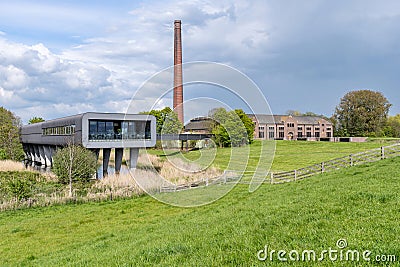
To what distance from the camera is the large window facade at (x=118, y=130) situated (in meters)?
38.2

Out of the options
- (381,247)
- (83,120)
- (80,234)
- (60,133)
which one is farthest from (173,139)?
(60,133)

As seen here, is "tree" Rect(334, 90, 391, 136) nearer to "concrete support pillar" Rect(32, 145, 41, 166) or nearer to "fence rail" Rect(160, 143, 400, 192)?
"fence rail" Rect(160, 143, 400, 192)

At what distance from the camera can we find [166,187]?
22.6m

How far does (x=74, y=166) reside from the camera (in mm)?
31391

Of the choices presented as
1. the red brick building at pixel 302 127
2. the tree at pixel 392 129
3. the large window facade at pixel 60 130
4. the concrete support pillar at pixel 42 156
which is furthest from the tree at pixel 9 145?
the tree at pixel 392 129

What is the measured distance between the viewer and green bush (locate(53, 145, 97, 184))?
31188mm

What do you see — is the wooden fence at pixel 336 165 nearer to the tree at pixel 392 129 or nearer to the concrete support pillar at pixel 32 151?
the concrete support pillar at pixel 32 151

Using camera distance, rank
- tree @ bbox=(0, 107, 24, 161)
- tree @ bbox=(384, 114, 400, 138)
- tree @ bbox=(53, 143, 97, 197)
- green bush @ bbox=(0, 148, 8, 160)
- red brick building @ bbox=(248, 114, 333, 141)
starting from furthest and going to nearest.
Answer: red brick building @ bbox=(248, 114, 333, 141) < tree @ bbox=(384, 114, 400, 138) < tree @ bbox=(0, 107, 24, 161) < green bush @ bbox=(0, 148, 8, 160) < tree @ bbox=(53, 143, 97, 197)

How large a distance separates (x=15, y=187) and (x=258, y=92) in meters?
17.6

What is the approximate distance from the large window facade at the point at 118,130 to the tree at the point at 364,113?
204 feet

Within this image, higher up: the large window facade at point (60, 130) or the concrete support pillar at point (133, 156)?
the large window facade at point (60, 130)

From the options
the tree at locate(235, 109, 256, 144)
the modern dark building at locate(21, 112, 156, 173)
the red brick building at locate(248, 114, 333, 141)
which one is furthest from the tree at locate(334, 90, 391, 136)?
the modern dark building at locate(21, 112, 156, 173)

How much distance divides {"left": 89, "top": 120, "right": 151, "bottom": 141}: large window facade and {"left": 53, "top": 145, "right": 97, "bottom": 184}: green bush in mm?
5398

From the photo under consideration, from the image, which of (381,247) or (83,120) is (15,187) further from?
(381,247)
